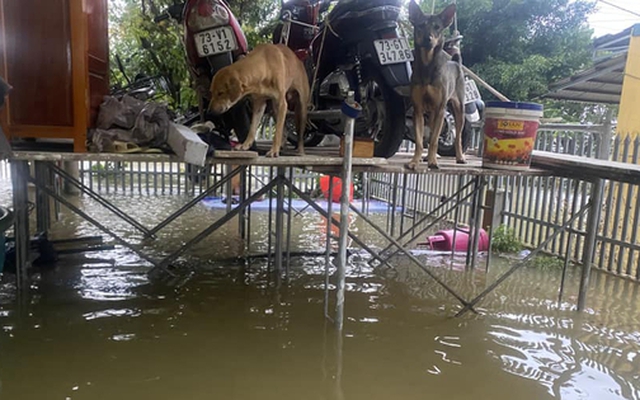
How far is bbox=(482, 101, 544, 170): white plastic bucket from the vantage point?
3900mm

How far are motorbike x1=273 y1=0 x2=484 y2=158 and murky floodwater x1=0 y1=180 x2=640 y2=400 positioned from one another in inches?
63.8

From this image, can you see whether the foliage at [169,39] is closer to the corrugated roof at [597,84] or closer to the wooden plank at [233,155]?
the wooden plank at [233,155]

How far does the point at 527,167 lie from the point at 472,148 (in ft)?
12.6

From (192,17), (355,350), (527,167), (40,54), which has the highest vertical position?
(192,17)

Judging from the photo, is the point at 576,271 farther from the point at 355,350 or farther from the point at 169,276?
the point at 169,276

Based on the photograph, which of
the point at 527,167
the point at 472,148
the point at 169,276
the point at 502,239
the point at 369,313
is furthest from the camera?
the point at 472,148

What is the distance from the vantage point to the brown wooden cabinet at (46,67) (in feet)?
10.4

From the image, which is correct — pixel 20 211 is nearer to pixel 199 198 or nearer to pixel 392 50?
pixel 199 198

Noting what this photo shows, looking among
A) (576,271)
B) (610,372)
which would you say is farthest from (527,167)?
(576,271)

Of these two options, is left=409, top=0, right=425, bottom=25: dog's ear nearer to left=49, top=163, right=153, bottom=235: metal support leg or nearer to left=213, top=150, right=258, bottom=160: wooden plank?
left=213, top=150, right=258, bottom=160: wooden plank

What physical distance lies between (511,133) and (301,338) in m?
2.44

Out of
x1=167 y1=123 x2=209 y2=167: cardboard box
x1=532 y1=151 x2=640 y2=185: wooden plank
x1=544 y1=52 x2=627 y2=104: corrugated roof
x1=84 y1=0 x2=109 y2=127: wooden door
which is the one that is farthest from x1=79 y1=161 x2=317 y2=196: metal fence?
x1=167 y1=123 x2=209 y2=167: cardboard box

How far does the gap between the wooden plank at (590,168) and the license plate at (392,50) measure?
157cm

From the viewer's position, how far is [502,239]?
668 centimetres
